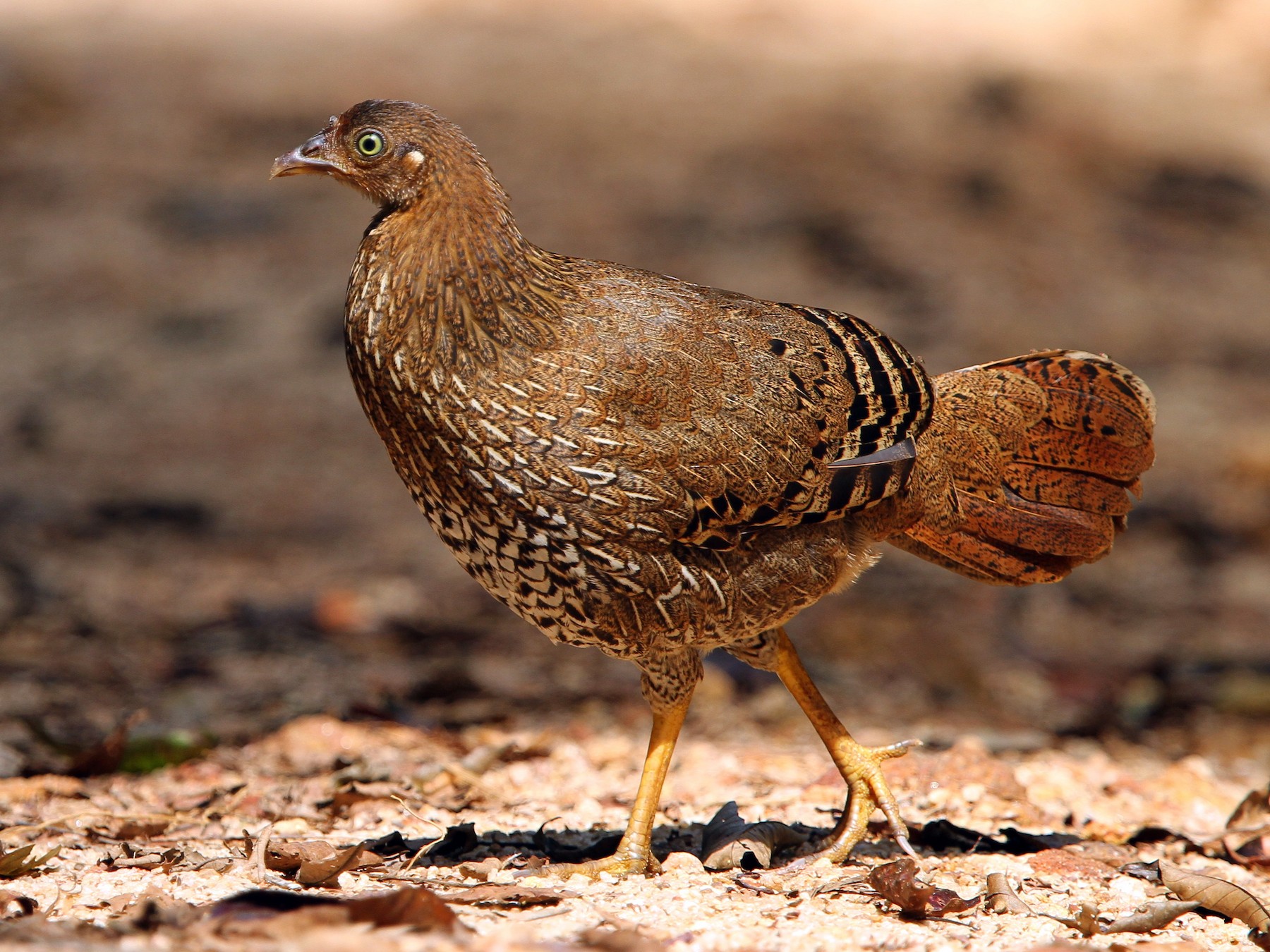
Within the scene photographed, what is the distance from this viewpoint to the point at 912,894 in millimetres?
3896

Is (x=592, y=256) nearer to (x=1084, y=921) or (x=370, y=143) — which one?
(x=370, y=143)

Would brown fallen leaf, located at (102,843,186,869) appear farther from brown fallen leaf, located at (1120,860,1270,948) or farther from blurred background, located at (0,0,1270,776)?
brown fallen leaf, located at (1120,860,1270,948)

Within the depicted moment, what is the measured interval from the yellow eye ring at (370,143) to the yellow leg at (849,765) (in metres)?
2.12

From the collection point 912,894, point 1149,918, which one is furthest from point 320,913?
point 1149,918

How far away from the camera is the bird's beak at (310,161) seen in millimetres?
4258

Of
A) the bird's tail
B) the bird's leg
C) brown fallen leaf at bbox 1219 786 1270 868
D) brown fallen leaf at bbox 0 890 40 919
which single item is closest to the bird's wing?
the bird's tail

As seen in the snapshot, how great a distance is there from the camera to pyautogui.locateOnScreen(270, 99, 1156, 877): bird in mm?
3992

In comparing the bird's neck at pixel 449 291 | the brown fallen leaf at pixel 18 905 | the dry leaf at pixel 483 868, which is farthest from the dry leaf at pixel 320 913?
the bird's neck at pixel 449 291

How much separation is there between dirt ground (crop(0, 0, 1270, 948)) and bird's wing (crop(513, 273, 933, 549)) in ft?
3.77

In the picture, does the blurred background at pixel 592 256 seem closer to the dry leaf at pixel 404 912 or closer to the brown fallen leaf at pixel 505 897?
the brown fallen leaf at pixel 505 897

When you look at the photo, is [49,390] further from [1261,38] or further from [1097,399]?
[1261,38]

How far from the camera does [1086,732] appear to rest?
689 centimetres

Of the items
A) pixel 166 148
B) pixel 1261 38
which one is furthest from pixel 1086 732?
pixel 1261 38

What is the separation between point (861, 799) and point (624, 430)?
165 cm
